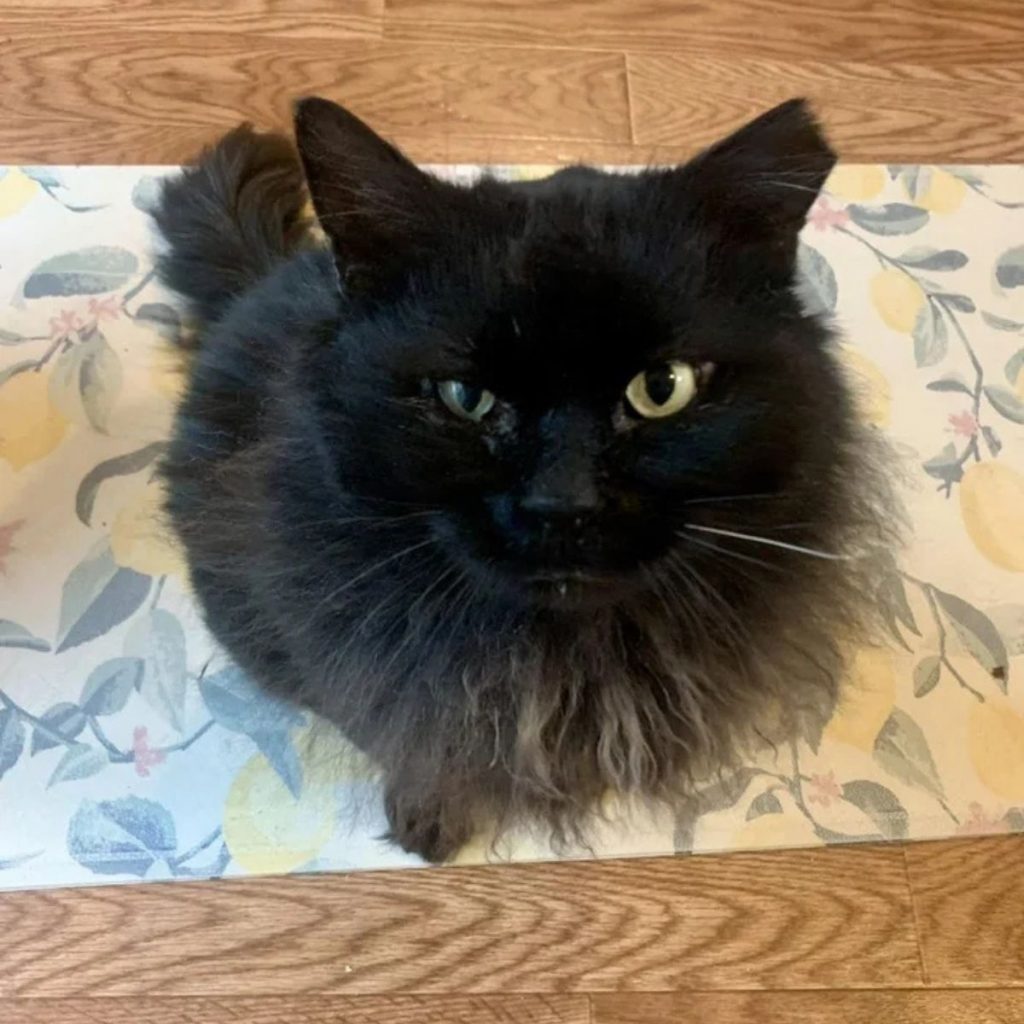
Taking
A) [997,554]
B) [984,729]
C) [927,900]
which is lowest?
[927,900]

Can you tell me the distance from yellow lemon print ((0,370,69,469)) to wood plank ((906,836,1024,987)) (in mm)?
1024

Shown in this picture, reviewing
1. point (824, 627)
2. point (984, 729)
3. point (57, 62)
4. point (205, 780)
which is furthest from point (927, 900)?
point (57, 62)

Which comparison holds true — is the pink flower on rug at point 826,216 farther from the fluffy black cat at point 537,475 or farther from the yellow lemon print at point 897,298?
the fluffy black cat at point 537,475

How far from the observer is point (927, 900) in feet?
3.77

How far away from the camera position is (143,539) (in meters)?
1.25

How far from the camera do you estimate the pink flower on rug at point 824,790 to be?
1173 mm

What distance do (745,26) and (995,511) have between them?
0.78 metres

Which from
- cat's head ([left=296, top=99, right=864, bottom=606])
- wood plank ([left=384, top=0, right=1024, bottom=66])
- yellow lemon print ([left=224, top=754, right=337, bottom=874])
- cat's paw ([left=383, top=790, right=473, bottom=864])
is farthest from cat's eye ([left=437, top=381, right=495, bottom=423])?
wood plank ([left=384, top=0, right=1024, bottom=66])

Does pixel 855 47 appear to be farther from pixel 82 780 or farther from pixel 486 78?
pixel 82 780

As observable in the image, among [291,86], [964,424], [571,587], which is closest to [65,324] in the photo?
[291,86]

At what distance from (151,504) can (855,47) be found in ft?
3.74

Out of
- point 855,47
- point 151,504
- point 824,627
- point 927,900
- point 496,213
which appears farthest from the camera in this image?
point 855,47

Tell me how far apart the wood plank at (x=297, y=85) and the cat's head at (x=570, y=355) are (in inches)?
30.7

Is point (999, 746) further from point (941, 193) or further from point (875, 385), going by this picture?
point (941, 193)
